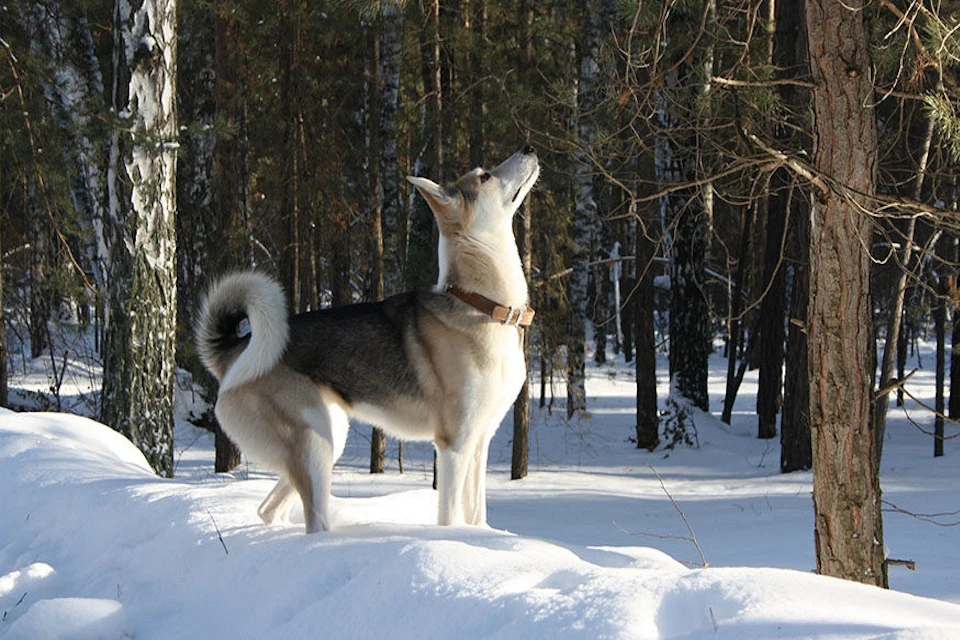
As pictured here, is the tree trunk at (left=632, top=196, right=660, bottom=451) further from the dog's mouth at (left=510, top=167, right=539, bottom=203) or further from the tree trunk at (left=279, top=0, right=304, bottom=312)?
the dog's mouth at (left=510, top=167, right=539, bottom=203)

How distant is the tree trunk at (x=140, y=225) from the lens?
23.7ft

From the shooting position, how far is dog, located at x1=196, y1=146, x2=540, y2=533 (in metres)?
4.37

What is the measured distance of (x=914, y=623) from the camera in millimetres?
2512

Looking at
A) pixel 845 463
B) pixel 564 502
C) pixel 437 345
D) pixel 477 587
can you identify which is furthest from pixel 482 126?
pixel 477 587

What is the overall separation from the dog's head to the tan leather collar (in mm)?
335

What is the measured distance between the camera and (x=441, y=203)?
4.73m

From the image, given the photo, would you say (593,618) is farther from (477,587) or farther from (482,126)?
(482,126)

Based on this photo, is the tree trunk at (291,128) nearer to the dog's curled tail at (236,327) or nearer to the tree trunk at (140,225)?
the tree trunk at (140,225)

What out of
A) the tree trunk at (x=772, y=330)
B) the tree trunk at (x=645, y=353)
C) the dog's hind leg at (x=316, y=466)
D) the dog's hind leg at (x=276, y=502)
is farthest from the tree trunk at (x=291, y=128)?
the dog's hind leg at (x=316, y=466)

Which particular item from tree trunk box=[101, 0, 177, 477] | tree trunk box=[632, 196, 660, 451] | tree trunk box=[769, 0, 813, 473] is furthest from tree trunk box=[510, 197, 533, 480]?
tree trunk box=[101, 0, 177, 477]

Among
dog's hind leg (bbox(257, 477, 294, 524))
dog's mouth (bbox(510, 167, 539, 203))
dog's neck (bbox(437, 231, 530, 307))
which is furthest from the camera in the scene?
dog's mouth (bbox(510, 167, 539, 203))

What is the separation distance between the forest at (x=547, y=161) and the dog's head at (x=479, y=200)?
0.39 meters

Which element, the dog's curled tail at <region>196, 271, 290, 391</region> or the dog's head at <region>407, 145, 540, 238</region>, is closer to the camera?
the dog's curled tail at <region>196, 271, 290, 391</region>

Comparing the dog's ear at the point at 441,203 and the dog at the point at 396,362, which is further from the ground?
the dog's ear at the point at 441,203
